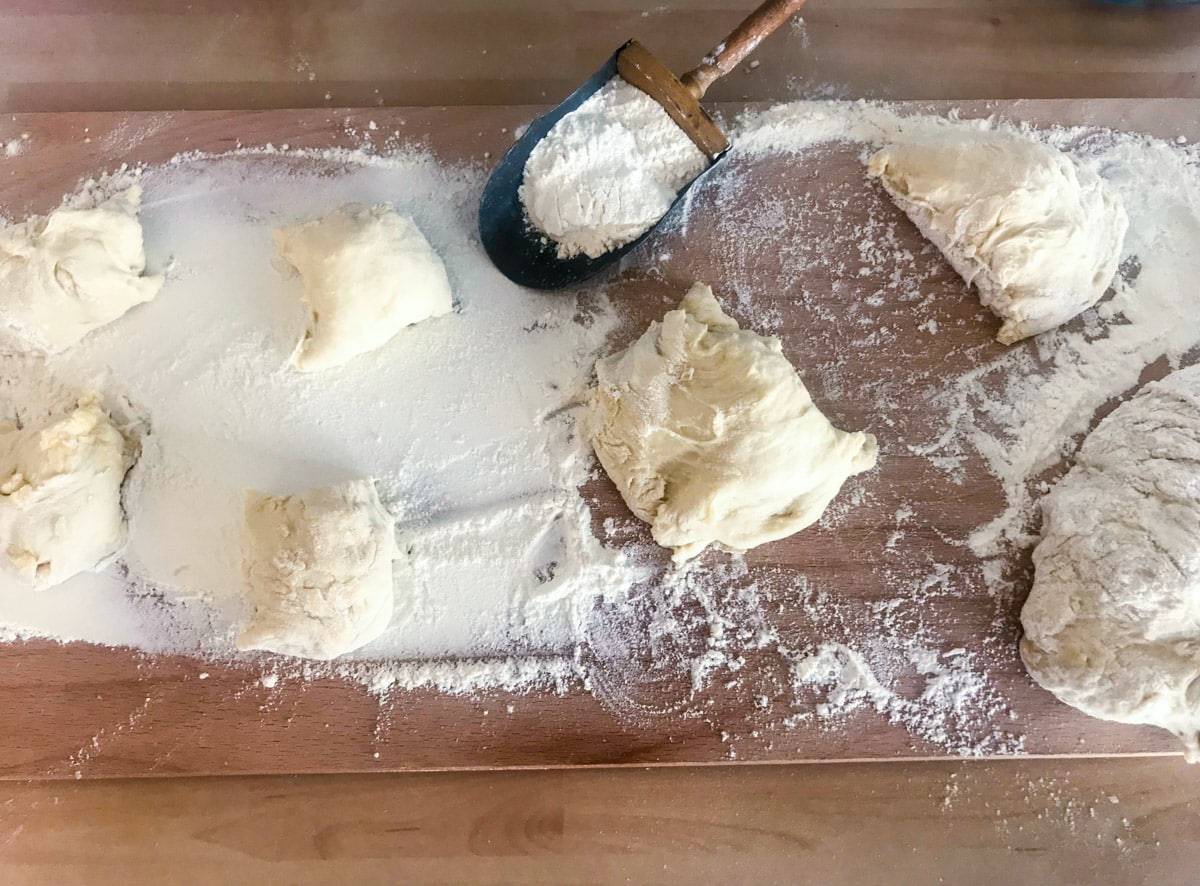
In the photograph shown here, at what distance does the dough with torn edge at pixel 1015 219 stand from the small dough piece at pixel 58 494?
4.10ft

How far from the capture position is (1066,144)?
1187 mm

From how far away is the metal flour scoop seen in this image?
103 centimetres

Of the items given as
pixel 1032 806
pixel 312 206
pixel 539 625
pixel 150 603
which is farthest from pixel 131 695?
pixel 1032 806

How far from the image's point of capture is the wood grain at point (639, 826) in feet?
3.87

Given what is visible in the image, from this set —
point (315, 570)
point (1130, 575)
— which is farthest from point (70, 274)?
point (1130, 575)

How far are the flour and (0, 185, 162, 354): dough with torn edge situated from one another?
61 cm

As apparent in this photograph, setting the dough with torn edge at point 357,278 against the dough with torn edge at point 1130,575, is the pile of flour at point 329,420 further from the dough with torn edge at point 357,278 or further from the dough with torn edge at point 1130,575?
the dough with torn edge at point 1130,575

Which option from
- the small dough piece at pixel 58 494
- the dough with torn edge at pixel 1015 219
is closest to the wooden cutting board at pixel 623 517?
the dough with torn edge at pixel 1015 219

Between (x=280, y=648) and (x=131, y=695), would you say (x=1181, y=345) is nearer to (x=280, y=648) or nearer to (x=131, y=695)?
(x=280, y=648)

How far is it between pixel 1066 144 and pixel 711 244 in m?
0.60

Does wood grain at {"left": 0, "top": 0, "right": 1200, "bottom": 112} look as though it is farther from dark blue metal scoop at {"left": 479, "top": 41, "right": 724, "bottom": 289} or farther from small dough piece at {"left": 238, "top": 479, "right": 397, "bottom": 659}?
small dough piece at {"left": 238, "top": 479, "right": 397, "bottom": 659}

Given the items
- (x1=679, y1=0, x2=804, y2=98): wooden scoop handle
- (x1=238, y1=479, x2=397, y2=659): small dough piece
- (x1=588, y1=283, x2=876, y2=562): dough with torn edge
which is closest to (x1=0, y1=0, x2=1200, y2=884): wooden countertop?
(x1=679, y1=0, x2=804, y2=98): wooden scoop handle

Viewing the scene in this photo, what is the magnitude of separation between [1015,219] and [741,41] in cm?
47

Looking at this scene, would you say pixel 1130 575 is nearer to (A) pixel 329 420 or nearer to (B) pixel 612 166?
(B) pixel 612 166
